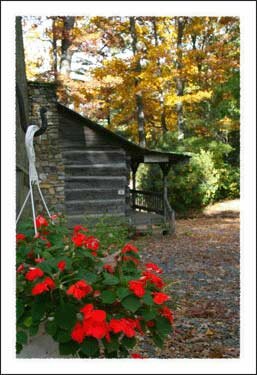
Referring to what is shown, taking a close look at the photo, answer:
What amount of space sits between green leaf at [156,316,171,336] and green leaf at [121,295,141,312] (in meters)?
0.18

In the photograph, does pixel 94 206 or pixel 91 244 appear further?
pixel 94 206

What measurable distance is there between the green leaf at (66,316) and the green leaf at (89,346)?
90mm

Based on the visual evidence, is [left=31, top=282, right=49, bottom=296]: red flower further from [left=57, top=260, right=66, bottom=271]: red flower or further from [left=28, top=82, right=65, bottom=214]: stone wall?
[left=28, top=82, right=65, bottom=214]: stone wall

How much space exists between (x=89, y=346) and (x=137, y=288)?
27 centimetres

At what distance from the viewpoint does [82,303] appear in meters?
1.59

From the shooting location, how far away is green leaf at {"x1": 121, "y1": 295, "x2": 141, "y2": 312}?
153cm

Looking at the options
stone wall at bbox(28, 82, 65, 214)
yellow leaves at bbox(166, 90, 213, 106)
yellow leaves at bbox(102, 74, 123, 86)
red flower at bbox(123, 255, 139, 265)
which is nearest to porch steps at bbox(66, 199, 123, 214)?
stone wall at bbox(28, 82, 65, 214)

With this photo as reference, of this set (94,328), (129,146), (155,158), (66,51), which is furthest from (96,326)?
(66,51)

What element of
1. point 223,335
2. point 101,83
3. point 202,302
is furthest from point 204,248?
point 101,83

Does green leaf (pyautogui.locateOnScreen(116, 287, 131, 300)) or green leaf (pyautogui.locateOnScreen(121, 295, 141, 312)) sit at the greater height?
green leaf (pyautogui.locateOnScreen(116, 287, 131, 300))

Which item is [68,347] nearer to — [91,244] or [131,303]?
[131,303]

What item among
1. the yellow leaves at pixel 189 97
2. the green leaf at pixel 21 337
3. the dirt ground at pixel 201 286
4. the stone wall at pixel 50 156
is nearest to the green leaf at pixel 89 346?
the green leaf at pixel 21 337

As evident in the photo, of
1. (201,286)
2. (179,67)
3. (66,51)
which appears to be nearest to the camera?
(201,286)

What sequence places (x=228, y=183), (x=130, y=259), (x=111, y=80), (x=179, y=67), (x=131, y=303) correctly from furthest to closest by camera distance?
(x=228, y=183), (x=179, y=67), (x=111, y=80), (x=130, y=259), (x=131, y=303)
